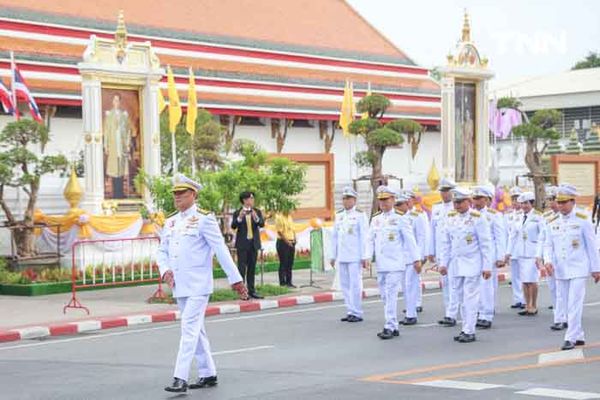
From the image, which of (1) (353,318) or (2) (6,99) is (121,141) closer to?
(2) (6,99)

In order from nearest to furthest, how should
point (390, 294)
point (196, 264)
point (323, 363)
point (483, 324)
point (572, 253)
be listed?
point (196, 264) < point (323, 363) < point (572, 253) < point (390, 294) < point (483, 324)

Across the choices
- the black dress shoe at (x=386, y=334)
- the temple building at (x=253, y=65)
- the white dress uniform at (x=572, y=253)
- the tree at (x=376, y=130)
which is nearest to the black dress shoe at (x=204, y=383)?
the black dress shoe at (x=386, y=334)

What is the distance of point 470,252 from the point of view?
1262 cm

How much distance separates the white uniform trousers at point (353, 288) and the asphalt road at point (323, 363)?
10.1 inches

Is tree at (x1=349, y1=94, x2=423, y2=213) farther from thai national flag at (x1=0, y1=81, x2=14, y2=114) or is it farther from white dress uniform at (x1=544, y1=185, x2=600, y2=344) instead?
white dress uniform at (x1=544, y1=185, x2=600, y2=344)

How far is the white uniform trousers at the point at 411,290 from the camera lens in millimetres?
14477

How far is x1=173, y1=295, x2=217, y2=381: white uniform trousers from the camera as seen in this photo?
915 cm

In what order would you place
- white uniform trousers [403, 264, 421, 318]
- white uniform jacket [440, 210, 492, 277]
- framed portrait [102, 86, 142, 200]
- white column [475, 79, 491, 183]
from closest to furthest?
white uniform jacket [440, 210, 492, 277] → white uniform trousers [403, 264, 421, 318] → framed portrait [102, 86, 142, 200] → white column [475, 79, 491, 183]

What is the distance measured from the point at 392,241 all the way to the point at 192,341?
493 centimetres

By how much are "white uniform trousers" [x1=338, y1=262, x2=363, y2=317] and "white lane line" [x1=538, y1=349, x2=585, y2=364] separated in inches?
161

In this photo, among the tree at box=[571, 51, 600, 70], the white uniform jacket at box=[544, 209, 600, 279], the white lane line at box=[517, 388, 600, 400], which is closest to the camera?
the white lane line at box=[517, 388, 600, 400]

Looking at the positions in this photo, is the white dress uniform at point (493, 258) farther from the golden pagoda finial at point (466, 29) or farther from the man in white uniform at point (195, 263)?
the golden pagoda finial at point (466, 29)

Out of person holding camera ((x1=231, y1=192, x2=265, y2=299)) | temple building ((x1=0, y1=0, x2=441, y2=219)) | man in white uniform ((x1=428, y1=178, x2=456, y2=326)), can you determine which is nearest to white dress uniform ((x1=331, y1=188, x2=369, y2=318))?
man in white uniform ((x1=428, y1=178, x2=456, y2=326))

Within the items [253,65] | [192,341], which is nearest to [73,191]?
[192,341]
